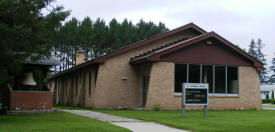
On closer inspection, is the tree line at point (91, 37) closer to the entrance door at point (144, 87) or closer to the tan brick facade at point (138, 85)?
the tan brick facade at point (138, 85)

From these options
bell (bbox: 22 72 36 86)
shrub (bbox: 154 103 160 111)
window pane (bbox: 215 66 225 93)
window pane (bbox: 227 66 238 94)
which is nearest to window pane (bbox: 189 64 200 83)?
window pane (bbox: 215 66 225 93)

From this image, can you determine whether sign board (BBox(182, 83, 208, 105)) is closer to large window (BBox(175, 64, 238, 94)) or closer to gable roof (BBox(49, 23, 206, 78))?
large window (BBox(175, 64, 238, 94))

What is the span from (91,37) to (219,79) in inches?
1184

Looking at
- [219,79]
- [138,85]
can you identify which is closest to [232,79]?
[219,79]

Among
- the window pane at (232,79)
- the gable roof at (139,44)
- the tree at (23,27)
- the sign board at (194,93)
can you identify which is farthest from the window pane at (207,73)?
the tree at (23,27)

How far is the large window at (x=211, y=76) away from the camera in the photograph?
2266cm

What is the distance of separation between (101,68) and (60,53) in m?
32.3

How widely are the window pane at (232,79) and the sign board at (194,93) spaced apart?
27.9 ft

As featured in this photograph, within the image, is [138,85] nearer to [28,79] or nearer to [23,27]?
[28,79]

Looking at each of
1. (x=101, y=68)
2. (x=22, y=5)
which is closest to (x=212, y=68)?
(x=101, y=68)

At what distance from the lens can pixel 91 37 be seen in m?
51.5

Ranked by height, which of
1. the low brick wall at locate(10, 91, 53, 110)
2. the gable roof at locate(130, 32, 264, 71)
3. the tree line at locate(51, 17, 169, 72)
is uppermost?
the tree line at locate(51, 17, 169, 72)

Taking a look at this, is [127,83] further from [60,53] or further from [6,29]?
[60,53]

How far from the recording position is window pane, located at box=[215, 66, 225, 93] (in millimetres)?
24109
